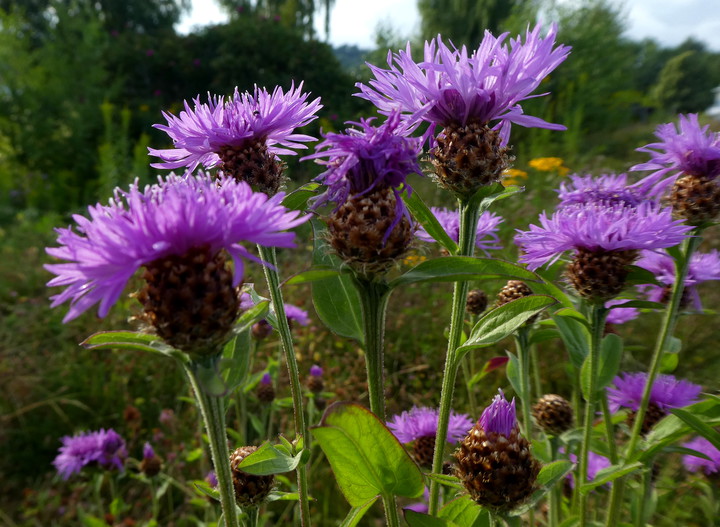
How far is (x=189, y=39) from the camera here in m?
10.8

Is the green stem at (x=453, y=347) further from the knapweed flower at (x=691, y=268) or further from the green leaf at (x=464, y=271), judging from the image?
the knapweed flower at (x=691, y=268)

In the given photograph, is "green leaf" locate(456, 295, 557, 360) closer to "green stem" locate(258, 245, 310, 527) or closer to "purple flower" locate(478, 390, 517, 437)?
"purple flower" locate(478, 390, 517, 437)

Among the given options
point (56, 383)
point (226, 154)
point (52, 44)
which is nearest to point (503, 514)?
point (226, 154)

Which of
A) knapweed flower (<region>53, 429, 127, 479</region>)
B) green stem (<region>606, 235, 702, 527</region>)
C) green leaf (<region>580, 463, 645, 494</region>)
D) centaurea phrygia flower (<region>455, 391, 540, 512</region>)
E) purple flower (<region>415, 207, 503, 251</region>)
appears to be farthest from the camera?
knapweed flower (<region>53, 429, 127, 479</region>)

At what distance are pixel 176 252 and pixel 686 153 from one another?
1175 millimetres

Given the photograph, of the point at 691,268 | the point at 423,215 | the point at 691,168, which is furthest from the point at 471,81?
the point at 691,268

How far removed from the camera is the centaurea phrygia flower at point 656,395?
1440 millimetres

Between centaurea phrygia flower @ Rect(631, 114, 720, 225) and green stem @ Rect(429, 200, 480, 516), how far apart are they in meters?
0.53

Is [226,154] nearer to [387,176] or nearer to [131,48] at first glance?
[387,176]

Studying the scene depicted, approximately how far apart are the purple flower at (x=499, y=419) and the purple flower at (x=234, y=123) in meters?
0.64

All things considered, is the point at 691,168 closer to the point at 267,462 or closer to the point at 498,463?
the point at 498,463

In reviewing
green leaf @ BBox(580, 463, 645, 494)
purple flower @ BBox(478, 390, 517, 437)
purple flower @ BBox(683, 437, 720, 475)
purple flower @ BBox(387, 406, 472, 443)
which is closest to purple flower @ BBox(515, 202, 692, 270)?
purple flower @ BBox(478, 390, 517, 437)

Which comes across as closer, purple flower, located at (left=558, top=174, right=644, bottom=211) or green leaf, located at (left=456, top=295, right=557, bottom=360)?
green leaf, located at (left=456, top=295, right=557, bottom=360)

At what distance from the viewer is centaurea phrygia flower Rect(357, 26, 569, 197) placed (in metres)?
0.87
